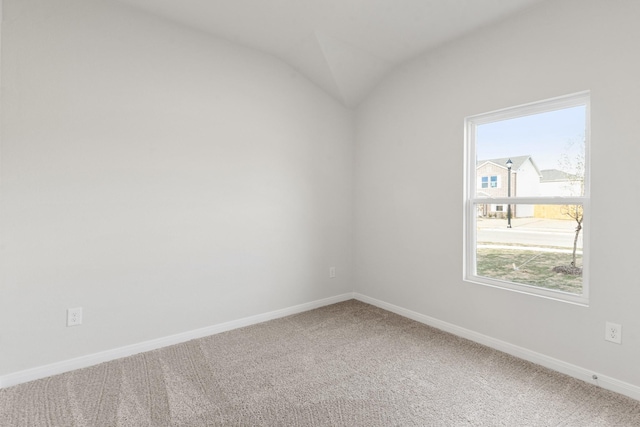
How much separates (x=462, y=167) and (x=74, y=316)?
324 centimetres

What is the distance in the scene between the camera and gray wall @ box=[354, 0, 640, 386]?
2012mm

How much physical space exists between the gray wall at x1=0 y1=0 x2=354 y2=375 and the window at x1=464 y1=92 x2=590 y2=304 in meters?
1.65

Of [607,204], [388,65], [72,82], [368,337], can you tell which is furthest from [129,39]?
[607,204]

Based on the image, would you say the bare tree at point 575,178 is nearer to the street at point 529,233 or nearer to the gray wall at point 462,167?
the street at point 529,233

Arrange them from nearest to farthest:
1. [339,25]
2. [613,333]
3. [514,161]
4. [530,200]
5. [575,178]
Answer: [613,333]
[575,178]
[530,200]
[514,161]
[339,25]

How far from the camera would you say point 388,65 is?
11.0 ft

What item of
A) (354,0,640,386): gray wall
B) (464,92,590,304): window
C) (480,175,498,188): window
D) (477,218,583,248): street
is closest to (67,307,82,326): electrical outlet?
(354,0,640,386): gray wall

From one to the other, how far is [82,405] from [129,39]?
99.6 inches

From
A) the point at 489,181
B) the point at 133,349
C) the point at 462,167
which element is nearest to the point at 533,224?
the point at 489,181

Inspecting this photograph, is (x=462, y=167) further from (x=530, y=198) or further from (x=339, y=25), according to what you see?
(x=339, y=25)

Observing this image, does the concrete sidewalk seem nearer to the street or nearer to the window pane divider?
the street

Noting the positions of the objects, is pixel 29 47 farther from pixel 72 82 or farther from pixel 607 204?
pixel 607 204

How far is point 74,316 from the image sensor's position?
2.32m

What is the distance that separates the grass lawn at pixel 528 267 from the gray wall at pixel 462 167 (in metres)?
0.15
